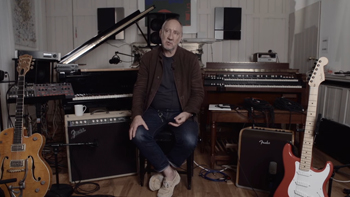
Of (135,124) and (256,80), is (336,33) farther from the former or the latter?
(135,124)

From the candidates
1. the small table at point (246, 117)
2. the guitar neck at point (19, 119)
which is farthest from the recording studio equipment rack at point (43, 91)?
the small table at point (246, 117)

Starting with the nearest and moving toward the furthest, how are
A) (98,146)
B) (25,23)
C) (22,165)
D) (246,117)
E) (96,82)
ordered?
1. (22,165)
2. (98,146)
3. (246,117)
4. (96,82)
5. (25,23)

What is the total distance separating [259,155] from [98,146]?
131cm

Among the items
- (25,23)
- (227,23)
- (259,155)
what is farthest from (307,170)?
(25,23)

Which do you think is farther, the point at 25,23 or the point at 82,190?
the point at 25,23

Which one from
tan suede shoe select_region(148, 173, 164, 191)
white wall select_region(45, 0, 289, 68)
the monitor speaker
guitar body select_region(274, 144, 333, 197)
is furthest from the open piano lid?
guitar body select_region(274, 144, 333, 197)

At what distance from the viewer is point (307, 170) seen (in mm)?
1502

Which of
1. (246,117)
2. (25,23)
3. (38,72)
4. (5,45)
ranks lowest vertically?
(246,117)

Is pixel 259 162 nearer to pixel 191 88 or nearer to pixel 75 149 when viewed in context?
pixel 191 88

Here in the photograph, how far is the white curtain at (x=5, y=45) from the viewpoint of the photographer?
289 cm

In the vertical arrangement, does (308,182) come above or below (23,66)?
below

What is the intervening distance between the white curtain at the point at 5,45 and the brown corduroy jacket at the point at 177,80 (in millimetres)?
1784

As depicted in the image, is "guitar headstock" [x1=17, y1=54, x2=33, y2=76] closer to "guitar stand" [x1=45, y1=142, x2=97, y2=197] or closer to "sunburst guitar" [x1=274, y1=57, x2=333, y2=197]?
"guitar stand" [x1=45, y1=142, x2=97, y2=197]

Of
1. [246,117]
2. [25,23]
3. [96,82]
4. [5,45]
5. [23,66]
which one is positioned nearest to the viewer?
[23,66]
